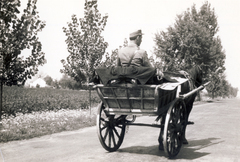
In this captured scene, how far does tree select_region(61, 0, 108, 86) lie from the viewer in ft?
41.2

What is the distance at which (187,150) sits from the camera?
21.1 feet

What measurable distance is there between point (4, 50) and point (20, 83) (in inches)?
60.5

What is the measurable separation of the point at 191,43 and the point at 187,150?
79.1 ft

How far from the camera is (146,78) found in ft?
17.3

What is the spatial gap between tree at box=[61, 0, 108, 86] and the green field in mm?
2279

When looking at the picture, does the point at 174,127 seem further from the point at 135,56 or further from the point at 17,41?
the point at 17,41

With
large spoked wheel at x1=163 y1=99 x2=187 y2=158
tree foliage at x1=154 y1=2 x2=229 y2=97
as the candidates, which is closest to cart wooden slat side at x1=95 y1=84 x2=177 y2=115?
large spoked wheel at x1=163 y1=99 x2=187 y2=158

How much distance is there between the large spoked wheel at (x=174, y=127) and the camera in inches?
210

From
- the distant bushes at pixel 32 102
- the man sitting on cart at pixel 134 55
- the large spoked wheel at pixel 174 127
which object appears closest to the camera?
the large spoked wheel at pixel 174 127

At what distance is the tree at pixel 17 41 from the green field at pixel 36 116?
1.56 m

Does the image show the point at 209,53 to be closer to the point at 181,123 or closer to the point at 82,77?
the point at 82,77

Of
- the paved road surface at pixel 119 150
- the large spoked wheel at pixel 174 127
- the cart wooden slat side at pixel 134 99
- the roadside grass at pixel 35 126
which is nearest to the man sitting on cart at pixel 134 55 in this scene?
the cart wooden slat side at pixel 134 99

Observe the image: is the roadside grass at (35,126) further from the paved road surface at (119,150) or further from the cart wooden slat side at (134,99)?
the cart wooden slat side at (134,99)

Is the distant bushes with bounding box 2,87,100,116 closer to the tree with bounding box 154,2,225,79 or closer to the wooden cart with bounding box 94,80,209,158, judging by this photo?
the wooden cart with bounding box 94,80,209,158
